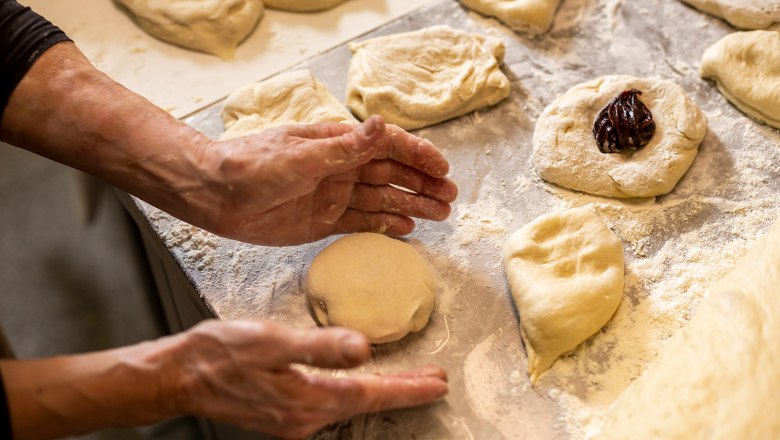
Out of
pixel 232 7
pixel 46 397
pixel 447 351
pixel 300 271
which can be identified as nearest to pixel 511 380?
pixel 447 351

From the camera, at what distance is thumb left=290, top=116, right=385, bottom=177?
5.16 ft

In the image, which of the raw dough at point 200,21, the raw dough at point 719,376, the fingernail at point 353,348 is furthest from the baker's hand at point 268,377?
the raw dough at point 200,21

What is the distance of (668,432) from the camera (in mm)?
1337

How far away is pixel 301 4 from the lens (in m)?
2.59

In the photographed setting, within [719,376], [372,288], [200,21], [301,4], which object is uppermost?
[200,21]

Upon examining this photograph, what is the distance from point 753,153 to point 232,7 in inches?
76.4

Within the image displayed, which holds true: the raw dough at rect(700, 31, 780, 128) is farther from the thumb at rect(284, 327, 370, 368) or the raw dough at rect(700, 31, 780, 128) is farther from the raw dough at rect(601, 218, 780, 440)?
the thumb at rect(284, 327, 370, 368)

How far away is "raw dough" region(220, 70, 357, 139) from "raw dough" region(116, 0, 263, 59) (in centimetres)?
39

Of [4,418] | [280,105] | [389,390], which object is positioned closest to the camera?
[4,418]

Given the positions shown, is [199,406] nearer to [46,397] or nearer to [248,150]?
[46,397]

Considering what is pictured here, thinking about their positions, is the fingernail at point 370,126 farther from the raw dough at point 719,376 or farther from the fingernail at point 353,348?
the raw dough at point 719,376

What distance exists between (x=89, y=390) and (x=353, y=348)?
518 millimetres

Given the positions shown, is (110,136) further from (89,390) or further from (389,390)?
(389,390)

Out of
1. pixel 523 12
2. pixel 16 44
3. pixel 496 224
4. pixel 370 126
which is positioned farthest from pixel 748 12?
pixel 16 44
